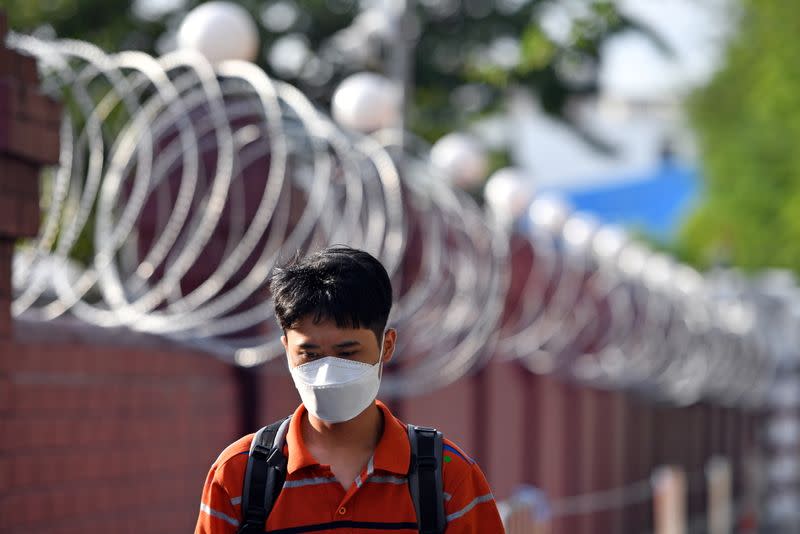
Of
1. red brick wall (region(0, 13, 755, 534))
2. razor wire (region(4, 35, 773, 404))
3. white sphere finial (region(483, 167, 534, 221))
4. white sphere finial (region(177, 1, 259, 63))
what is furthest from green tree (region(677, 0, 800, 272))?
white sphere finial (region(177, 1, 259, 63))

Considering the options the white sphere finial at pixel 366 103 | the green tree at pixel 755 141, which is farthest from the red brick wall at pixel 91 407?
the green tree at pixel 755 141

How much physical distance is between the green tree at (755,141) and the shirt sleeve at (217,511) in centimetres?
3020

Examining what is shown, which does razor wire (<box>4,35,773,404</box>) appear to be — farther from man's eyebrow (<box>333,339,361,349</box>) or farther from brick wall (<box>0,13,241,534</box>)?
man's eyebrow (<box>333,339,361,349</box>)

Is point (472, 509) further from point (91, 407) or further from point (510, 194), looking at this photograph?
point (510, 194)

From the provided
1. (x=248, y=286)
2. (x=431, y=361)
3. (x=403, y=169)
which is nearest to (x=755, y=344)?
(x=431, y=361)

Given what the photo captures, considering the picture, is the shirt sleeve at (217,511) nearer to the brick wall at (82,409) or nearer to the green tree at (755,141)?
the brick wall at (82,409)

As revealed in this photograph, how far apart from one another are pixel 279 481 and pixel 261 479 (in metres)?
0.03

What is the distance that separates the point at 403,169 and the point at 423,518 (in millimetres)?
5072

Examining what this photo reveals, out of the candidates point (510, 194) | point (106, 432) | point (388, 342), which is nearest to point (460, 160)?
point (510, 194)

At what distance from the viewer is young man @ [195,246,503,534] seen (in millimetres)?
2654

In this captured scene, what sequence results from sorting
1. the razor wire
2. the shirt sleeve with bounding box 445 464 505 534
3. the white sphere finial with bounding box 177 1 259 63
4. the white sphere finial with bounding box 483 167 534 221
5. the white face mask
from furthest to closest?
the white sphere finial with bounding box 483 167 534 221 < the white sphere finial with bounding box 177 1 259 63 < the razor wire < the shirt sleeve with bounding box 445 464 505 534 < the white face mask

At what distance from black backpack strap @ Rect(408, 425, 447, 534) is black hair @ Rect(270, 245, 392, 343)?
0.21 m

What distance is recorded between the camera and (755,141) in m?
35.6

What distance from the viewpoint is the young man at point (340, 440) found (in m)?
2.65
